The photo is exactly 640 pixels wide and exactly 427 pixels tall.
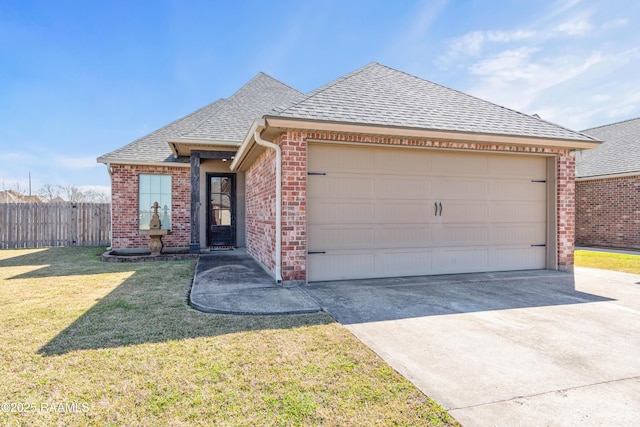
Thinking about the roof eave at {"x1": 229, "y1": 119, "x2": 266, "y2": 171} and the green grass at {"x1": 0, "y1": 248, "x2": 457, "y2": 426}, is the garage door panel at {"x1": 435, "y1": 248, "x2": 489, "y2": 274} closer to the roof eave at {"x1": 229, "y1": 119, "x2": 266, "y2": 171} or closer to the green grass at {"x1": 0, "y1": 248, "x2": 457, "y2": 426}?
the green grass at {"x1": 0, "y1": 248, "x2": 457, "y2": 426}

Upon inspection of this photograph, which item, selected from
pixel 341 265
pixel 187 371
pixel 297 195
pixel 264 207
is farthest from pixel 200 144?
pixel 187 371

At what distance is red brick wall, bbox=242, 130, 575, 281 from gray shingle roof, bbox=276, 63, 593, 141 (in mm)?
351

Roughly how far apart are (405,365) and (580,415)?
3.71 feet

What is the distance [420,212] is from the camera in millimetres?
6496

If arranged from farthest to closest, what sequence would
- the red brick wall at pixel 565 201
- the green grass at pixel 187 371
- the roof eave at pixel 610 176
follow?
the roof eave at pixel 610 176 → the red brick wall at pixel 565 201 → the green grass at pixel 187 371

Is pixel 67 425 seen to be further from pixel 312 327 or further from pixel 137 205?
pixel 137 205

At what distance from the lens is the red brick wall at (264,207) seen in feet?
20.2

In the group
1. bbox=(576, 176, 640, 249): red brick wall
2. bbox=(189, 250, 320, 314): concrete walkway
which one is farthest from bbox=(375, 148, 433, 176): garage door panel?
bbox=(576, 176, 640, 249): red brick wall

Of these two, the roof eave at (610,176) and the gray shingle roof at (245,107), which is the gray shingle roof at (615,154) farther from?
the gray shingle roof at (245,107)

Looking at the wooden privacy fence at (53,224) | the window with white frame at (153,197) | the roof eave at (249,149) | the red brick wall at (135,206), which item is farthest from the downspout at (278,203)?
the wooden privacy fence at (53,224)

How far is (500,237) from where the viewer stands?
6.99 m

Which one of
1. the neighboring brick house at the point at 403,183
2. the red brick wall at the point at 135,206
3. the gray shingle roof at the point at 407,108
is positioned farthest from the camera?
the red brick wall at the point at 135,206

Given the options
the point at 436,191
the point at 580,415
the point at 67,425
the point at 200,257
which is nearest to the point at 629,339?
the point at 580,415

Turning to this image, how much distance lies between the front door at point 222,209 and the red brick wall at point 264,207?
2446 millimetres
